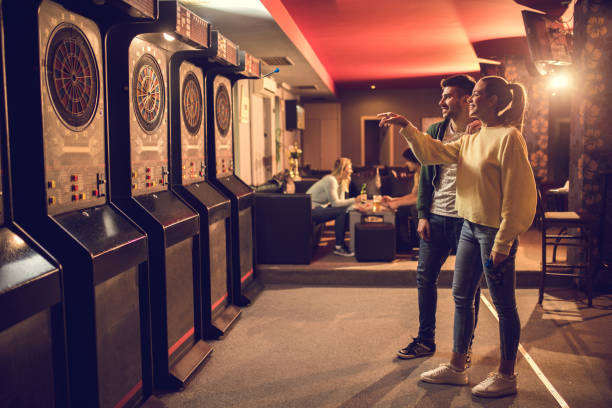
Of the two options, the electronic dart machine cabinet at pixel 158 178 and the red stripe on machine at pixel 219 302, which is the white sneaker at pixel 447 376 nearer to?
the electronic dart machine cabinet at pixel 158 178

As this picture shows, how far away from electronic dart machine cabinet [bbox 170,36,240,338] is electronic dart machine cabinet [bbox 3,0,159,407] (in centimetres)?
87

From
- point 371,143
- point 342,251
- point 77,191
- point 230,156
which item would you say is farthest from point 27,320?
point 371,143

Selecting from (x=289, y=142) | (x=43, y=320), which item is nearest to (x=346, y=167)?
(x=43, y=320)

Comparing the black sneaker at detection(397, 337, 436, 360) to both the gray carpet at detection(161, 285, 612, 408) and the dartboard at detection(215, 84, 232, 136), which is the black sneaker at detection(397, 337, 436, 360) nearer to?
the gray carpet at detection(161, 285, 612, 408)

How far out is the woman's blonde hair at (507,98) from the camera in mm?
2330

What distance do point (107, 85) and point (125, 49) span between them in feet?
0.65

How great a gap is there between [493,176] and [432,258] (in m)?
0.70

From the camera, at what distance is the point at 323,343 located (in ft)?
10.6

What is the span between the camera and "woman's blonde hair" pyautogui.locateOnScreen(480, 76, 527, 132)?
2330 millimetres

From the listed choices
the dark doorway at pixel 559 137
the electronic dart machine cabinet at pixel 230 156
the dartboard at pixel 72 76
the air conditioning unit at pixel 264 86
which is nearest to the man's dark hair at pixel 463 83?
the electronic dart machine cabinet at pixel 230 156

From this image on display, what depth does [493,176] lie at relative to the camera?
2301 mm

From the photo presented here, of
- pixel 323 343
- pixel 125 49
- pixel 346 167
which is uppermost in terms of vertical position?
pixel 125 49

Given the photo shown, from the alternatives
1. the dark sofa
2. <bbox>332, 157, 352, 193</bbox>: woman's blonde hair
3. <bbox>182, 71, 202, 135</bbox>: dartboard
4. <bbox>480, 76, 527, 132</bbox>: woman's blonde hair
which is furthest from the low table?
<bbox>480, 76, 527, 132</bbox>: woman's blonde hair

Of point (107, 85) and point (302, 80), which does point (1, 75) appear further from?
point (302, 80)
